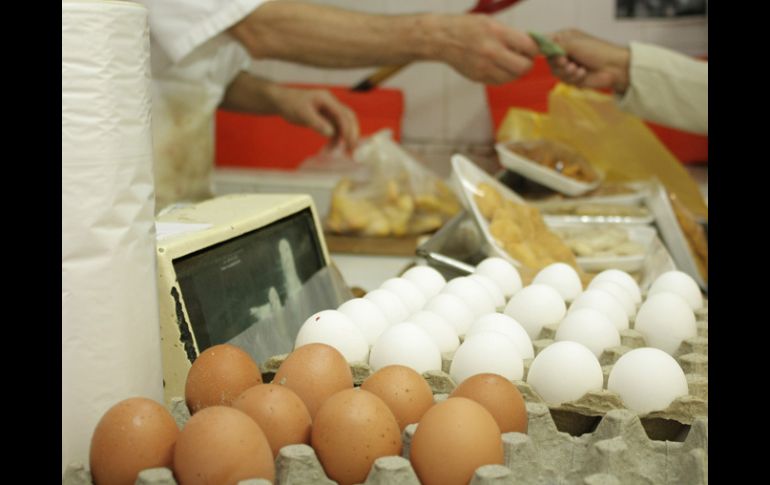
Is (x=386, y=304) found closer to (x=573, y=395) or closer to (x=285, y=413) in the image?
(x=573, y=395)

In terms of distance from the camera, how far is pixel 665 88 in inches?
108

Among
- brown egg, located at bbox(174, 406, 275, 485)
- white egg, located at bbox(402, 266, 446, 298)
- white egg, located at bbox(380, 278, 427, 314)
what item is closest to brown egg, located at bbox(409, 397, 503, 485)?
brown egg, located at bbox(174, 406, 275, 485)

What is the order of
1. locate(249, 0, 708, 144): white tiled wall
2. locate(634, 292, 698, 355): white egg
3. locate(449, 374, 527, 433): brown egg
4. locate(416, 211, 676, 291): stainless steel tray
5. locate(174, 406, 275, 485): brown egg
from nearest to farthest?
locate(174, 406, 275, 485): brown egg
locate(449, 374, 527, 433): brown egg
locate(634, 292, 698, 355): white egg
locate(416, 211, 676, 291): stainless steel tray
locate(249, 0, 708, 144): white tiled wall

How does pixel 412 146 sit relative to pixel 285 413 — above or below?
below

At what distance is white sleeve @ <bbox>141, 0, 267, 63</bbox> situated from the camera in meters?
2.45

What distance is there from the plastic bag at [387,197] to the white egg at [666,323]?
1422 millimetres

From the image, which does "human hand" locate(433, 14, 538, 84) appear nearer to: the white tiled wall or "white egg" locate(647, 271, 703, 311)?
"white egg" locate(647, 271, 703, 311)

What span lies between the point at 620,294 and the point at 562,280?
0.41 feet

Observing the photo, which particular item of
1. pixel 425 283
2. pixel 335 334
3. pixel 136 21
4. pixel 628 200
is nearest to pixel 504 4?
pixel 628 200

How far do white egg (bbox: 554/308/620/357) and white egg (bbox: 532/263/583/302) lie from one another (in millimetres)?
289

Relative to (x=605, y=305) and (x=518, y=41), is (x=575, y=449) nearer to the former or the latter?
(x=605, y=305)

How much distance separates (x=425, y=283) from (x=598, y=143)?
1549 millimetres

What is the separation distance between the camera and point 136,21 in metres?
0.87

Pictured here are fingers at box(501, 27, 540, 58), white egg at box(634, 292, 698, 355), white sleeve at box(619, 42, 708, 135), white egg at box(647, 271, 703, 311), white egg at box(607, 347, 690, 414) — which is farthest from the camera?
white sleeve at box(619, 42, 708, 135)
